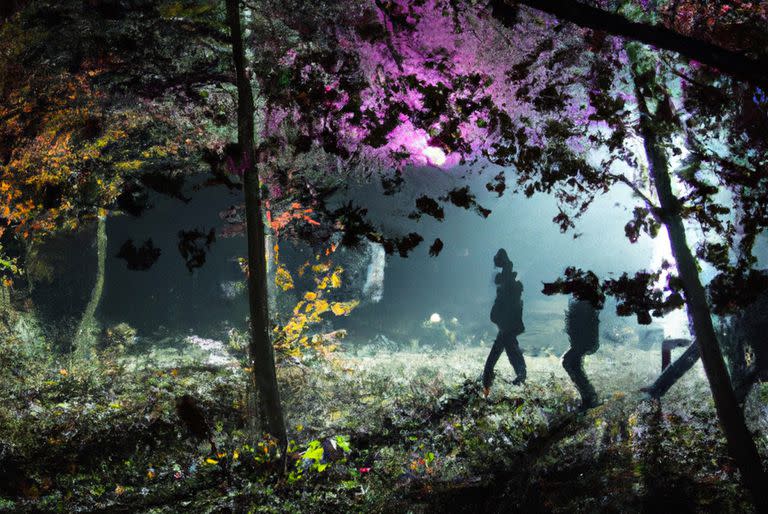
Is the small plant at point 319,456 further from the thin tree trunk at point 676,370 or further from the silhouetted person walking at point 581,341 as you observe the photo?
the thin tree trunk at point 676,370

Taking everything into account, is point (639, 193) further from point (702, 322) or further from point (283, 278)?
point (283, 278)

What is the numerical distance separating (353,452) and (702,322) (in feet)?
11.5

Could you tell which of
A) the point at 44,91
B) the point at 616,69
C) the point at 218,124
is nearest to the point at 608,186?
the point at 616,69

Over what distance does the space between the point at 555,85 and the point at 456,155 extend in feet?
5.09

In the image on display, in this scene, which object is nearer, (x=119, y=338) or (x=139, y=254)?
(x=119, y=338)

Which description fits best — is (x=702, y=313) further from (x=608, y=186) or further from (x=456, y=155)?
(x=456, y=155)

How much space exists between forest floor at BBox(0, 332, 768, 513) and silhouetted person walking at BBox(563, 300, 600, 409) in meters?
0.87

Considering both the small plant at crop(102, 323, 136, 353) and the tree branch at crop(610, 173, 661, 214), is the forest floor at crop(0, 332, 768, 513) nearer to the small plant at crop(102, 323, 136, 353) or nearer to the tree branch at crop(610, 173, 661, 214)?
the tree branch at crop(610, 173, 661, 214)

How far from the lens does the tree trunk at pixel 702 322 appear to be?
3.44 metres

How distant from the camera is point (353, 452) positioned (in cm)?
433

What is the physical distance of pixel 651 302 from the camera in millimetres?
4156

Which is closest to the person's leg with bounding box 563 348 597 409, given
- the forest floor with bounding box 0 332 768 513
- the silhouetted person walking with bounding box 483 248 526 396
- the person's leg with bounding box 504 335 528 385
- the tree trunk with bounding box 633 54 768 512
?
the forest floor with bounding box 0 332 768 513

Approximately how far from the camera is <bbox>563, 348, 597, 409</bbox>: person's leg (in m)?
6.70

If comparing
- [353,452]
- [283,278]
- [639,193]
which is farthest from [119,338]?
[639,193]
